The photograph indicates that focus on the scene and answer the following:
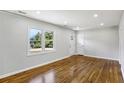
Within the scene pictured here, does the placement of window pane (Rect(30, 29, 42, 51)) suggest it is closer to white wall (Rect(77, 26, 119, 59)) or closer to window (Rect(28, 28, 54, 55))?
window (Rect(28, 28, 54, 55))

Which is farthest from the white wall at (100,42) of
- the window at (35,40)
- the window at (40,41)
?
the window at (35,40)

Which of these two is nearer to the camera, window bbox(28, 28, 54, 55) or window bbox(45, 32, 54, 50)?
window bbox(28, 28, 54, 55)

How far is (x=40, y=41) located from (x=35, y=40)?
1.20 ft

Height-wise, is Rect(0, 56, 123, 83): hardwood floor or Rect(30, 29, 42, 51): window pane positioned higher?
Rect(30, 29, 42, 51): window pane

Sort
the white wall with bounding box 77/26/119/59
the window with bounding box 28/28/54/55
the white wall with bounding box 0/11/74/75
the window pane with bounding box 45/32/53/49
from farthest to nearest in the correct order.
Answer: the white wall with bounding box 77/26/119/59, the window pane with bounding box 45/32/53/49, the window with bounding box 28/28/54/55, the white wall with bounding box 0/11/74/75

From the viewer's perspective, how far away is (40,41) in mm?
5543

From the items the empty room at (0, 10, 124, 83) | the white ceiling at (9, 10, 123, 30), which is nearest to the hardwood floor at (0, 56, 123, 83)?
the empty room at (0, 10, 124, 83)

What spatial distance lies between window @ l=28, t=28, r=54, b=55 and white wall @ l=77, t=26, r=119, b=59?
3.78m

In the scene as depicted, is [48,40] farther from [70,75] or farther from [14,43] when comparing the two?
[70,75]

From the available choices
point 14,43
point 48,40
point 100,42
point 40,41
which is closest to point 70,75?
point 14,43

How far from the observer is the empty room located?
3.69 meters

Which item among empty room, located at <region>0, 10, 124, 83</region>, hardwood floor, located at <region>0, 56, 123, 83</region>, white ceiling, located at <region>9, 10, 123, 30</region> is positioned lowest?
hardwood floor, located at <region>0, 56, 123, 83</region>
